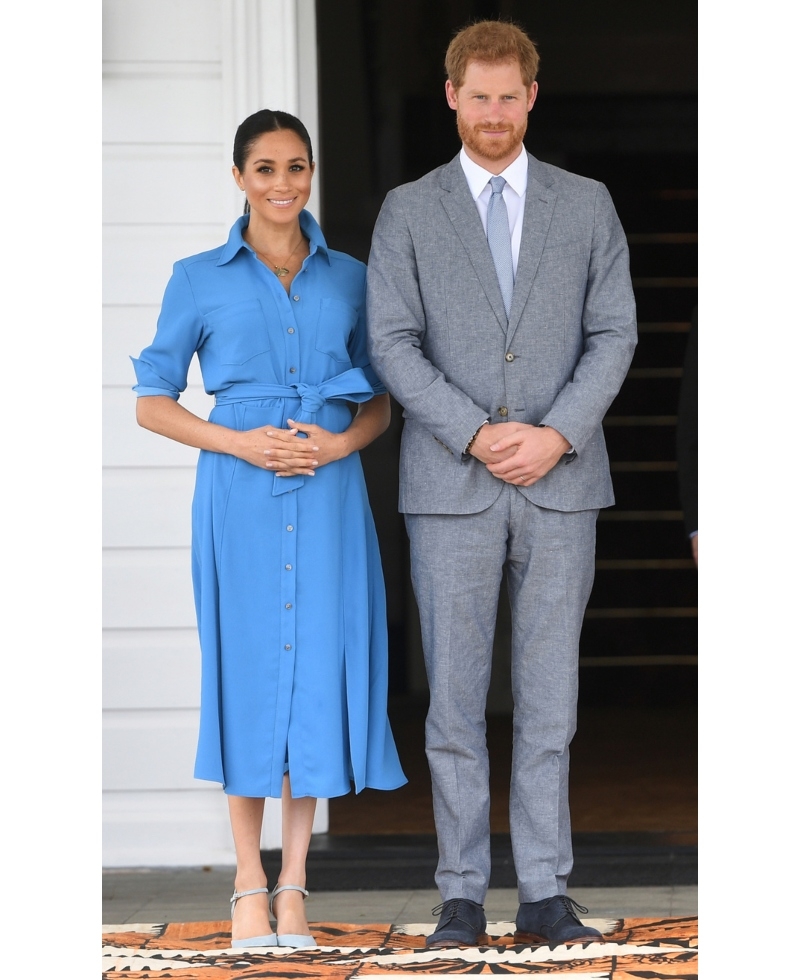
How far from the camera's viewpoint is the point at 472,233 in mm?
2590

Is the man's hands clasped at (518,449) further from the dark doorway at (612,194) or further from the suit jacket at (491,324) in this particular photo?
the dark doorway at (612,194)

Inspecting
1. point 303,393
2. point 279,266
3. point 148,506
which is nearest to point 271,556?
point 303,393

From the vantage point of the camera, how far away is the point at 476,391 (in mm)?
2566

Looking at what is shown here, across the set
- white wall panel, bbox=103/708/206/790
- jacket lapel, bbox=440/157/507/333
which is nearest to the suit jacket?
jacket lapel, bbox=440/157/507/333

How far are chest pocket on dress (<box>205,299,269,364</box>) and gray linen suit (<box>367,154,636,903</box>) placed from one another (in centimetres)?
→ 22

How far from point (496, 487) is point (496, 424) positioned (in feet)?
0.39

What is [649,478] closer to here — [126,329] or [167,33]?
[126,329]

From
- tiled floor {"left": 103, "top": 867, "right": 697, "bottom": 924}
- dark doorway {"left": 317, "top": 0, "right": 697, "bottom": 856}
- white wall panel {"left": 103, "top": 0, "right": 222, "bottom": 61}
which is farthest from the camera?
dark doorway {"left": 317, "top": 0, "right": 697, "bottom": 856}

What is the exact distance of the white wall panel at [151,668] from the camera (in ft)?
12.3

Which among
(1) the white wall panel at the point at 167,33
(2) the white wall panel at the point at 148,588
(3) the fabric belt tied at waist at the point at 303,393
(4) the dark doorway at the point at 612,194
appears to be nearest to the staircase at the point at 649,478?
(4) the dark doorway at the point at 612,194

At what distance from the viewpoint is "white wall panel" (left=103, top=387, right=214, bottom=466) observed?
12.3 ft

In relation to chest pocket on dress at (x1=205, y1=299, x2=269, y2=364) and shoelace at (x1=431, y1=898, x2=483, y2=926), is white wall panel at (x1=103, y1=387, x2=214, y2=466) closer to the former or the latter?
chest pocket on dress at (x1=205, y1=299, x2=269, y2=364)

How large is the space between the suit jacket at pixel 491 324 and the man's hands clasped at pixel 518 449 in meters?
0.04
